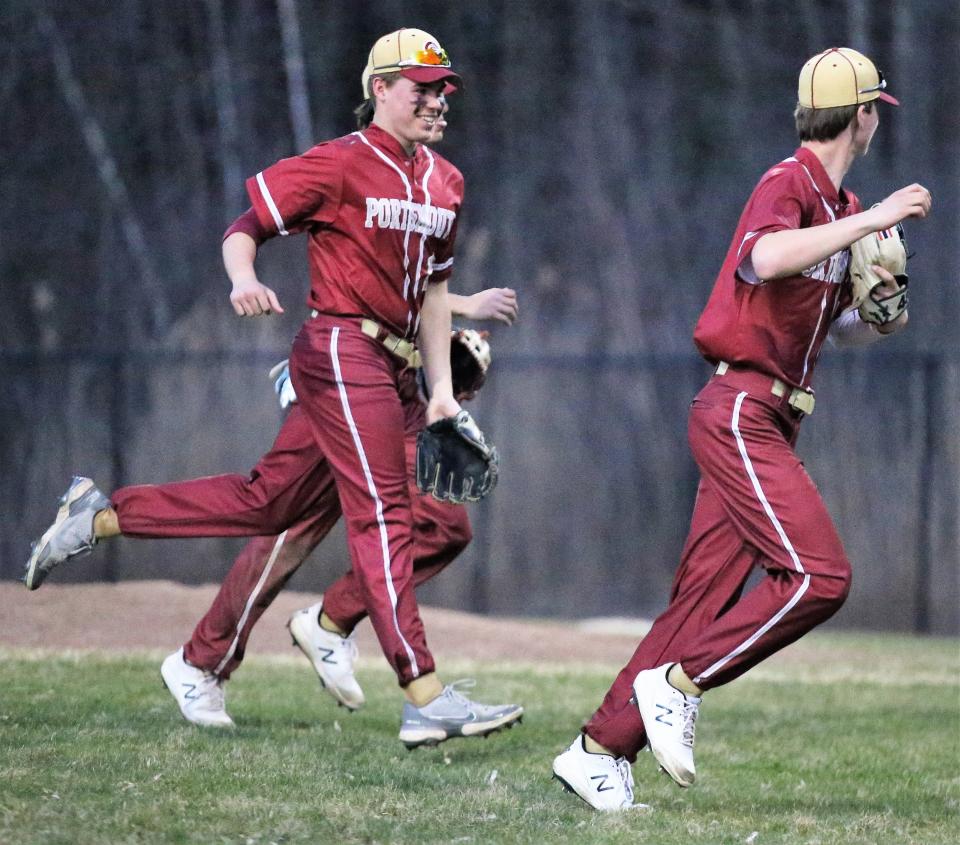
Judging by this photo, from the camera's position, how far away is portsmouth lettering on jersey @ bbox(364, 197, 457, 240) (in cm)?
532

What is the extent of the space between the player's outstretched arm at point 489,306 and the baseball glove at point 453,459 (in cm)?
51

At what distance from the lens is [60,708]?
5898 millimetres

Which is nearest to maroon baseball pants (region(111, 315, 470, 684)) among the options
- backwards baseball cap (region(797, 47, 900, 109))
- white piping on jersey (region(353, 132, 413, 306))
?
white piping on jersey (region(353, 132, 413, 306))

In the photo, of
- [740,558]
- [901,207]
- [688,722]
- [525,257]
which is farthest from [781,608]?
[525,257]

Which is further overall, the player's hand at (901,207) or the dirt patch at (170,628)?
the dirt patch at (170,628)

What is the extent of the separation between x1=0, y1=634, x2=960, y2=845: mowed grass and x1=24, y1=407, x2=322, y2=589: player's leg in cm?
65

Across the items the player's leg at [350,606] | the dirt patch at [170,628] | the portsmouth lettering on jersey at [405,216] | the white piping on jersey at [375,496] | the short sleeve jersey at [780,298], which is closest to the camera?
the short sleeve jersey at [780,298]

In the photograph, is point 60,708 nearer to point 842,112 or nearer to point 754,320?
point 754,320

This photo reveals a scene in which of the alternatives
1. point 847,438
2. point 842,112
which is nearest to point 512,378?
point 847,438

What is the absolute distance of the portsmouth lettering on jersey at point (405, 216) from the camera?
5.32 metres

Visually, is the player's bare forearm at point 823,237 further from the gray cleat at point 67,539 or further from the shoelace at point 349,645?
the gray cleat at point 67,539

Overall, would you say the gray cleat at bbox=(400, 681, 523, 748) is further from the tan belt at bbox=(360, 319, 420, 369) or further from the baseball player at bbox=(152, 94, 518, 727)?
the tan belt at bbox=(360, 319, 420, 369)

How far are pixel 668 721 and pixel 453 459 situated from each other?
1.31 meters

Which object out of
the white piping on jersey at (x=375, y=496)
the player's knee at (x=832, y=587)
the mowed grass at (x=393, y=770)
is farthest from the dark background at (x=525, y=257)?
the player's knee at (x=832, y=587)
